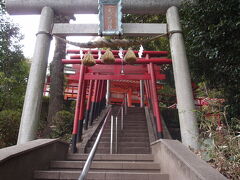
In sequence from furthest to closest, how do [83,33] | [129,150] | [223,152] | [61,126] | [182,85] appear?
[61,126] < [129,150] < [83,33] < [182,85] < [223,152]

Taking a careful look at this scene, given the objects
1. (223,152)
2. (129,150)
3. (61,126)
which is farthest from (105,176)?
(61,126)

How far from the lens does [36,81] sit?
5.21 m

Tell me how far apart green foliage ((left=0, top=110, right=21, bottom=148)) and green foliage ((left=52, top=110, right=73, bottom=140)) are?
59.7 inches

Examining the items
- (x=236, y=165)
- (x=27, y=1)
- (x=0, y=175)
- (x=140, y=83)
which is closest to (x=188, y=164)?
(x=236, y=165)

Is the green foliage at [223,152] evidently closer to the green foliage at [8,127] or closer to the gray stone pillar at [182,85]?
the gray stone pillar at [182,85]

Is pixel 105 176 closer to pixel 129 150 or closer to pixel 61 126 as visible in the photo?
pixel 129 150

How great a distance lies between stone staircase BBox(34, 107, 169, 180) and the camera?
370cm

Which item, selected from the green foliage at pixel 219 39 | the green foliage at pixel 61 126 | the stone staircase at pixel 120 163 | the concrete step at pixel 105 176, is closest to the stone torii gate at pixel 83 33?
the green foliage at pixel 219 39

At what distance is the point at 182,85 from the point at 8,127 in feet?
18.3

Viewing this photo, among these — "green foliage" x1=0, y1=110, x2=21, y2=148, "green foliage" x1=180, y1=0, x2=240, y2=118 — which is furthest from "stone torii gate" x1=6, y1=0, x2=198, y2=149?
"green foliage" x1=0, y1=110, x2=21, y2=148

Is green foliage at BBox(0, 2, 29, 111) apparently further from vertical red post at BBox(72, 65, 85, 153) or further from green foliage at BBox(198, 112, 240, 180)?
green foliage at BBox(198, 112, 240, 180)

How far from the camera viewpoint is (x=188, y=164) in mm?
2773

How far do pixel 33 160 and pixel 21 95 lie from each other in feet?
21.5

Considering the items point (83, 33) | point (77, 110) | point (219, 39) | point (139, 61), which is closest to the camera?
point (219, 39)
